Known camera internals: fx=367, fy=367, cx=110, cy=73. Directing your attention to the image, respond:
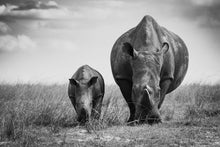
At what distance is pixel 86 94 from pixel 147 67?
174 cm

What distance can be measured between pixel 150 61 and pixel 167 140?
1.56 m

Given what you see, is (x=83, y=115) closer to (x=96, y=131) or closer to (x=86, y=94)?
(x=86, y=94)

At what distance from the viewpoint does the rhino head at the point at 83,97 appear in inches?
259

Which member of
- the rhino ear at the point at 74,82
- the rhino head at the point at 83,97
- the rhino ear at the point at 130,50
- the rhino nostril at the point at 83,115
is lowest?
the rhino nostril at the point at 83,115

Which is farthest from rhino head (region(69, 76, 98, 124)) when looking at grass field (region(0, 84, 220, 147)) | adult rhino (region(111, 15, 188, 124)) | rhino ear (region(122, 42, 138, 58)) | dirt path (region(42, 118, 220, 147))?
rhino ear (region(122, 42, 138, 58))

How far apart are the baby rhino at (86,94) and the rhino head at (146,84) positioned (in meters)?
1.16

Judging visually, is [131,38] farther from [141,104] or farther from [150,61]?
[141,104]

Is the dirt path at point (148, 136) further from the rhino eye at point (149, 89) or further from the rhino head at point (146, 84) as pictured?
the rhino eye at point (149, 89)

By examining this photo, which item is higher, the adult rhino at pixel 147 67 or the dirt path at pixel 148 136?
the adult rhino at pixel 147 67

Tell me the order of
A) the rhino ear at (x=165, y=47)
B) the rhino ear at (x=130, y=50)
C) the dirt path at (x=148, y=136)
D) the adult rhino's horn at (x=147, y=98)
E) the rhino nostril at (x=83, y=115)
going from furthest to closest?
1. the rhino nostril at (x=83, y=115)
2. the rhino ear at (x=165, y=47)
3. the rhino ear at (x=130, y=50)
4. the adult rhino's horn at (x=147, y=98)
5. the dirt path at (x=148, y=136)

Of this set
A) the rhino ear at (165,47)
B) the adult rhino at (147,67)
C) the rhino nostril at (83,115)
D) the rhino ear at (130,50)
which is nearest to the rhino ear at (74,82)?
the rhino nostril at (83,115)

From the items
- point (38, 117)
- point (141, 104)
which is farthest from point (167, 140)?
point (38, 117)

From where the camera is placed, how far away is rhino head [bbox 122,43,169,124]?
5309 millimetres

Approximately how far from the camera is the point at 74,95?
23.4 ft
